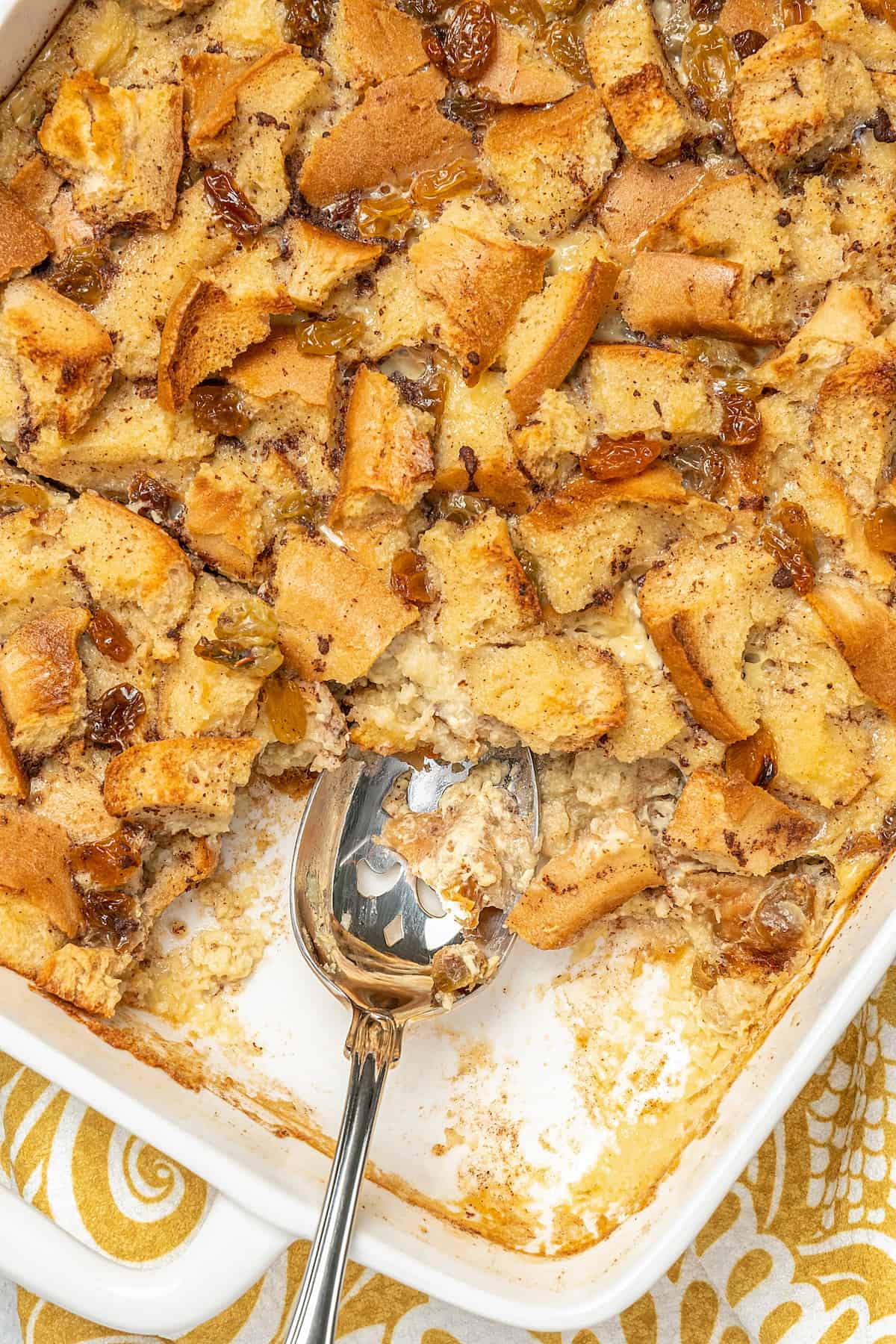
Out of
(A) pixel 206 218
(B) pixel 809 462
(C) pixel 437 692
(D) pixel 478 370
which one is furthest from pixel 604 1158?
(A) pixel 206 218

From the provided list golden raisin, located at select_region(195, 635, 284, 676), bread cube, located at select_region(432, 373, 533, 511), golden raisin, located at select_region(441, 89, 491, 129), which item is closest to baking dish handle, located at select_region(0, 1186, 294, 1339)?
golden raisin, located at select_region(195, 635, 284, 676)

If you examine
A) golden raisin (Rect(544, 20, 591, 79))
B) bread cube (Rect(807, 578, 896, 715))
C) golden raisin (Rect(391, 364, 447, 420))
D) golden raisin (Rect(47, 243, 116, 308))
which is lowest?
bread cube (Rect(807, 578, 896, 715))

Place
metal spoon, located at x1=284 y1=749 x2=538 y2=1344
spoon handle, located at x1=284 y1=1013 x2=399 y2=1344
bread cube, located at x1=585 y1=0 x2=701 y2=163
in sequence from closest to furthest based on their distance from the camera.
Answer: spoon handle, located at x1=284 y1=1013 x2=399 y2=1344, bread cube, located at x1=585 y1=0 x2=701 y2=163, metal spoon, located at x1=284 y1=749 x2=538 y2=1344

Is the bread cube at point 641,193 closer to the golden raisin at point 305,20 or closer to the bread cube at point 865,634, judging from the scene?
the golden raisin at point 305,20

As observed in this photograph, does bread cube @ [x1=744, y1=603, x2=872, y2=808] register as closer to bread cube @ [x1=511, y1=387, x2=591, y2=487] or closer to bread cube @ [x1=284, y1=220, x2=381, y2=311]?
bread cube @ [x1=511, y1=387, x2=591, y2=487]

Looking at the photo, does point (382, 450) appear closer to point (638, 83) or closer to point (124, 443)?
point (124, 443)

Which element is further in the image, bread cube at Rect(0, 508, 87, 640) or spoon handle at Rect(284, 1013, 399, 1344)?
bread cube at Rect(0, 508, 87, 640)

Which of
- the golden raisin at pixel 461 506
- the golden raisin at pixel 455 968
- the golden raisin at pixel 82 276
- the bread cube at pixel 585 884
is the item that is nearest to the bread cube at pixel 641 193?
the golden raisin at pixel 461 506
